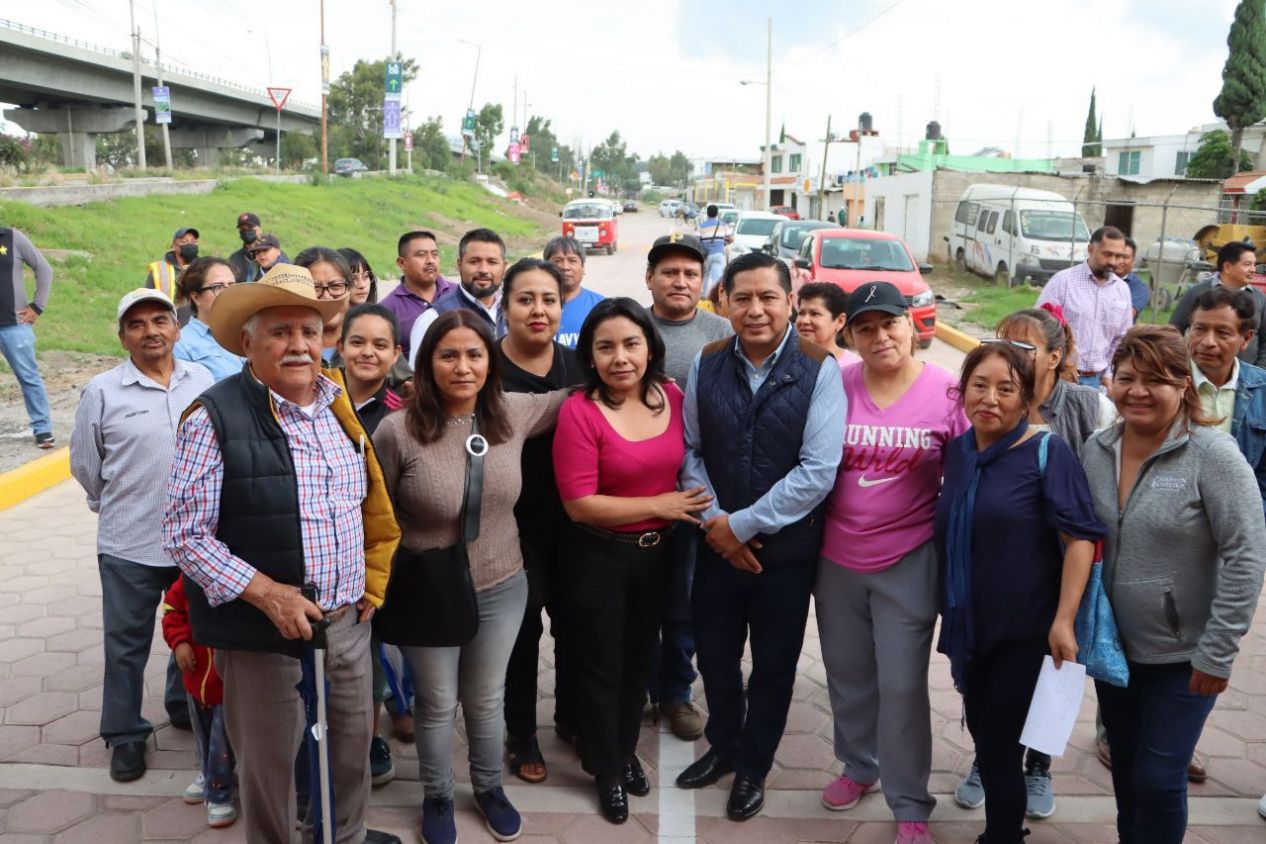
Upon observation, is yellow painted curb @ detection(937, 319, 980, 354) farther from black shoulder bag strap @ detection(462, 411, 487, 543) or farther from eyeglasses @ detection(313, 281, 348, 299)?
black shoulder bag strap @ detection(462, 411, 487, 543)

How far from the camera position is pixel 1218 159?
36.4 metres

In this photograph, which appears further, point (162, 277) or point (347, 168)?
point (347, 168)

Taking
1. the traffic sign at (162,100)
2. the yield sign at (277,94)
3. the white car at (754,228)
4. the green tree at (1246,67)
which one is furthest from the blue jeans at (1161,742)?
the green tree at (1246,67)

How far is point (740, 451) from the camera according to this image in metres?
3.18

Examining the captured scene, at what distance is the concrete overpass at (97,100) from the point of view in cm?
3712

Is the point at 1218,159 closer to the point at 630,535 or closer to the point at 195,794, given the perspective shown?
the point at 630,535

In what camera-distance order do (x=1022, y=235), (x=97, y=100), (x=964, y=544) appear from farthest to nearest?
1. (x=97, y=100)
2. (x=1022, y=235)
3. (x=964, y=544)

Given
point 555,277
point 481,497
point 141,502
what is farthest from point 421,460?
point 141,502

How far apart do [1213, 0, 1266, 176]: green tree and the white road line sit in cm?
3976

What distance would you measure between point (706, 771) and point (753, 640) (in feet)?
2.05

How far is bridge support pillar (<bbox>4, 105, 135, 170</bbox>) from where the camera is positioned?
146 ft

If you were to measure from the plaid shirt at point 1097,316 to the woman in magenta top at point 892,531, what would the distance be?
3821 mm

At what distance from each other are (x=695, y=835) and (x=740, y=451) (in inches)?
53.4

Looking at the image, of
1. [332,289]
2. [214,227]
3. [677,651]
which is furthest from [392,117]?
[677,651]
